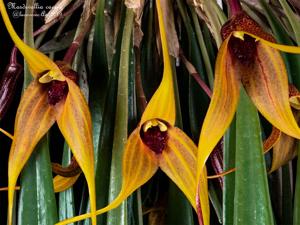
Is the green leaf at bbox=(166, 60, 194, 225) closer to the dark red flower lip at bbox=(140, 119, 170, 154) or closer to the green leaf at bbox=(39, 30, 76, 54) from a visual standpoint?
the dark red flower lip at bbox=(140, 119, 170, 154)

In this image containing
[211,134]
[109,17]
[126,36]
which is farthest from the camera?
[109,17]

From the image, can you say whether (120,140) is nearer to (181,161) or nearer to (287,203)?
(181,161)

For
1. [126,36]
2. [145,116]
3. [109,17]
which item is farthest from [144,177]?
[109,17]

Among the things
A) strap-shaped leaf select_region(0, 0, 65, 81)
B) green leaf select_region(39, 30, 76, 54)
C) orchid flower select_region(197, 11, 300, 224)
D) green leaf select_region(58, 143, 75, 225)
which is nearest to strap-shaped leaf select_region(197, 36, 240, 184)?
orchid flower select_region(197, 11, 300, 224)

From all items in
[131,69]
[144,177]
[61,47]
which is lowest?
[144,177]

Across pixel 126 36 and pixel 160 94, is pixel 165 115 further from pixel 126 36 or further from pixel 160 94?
pixel 126 36

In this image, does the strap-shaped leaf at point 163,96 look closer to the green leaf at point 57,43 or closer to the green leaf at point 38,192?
the green leaf at point 38,192
